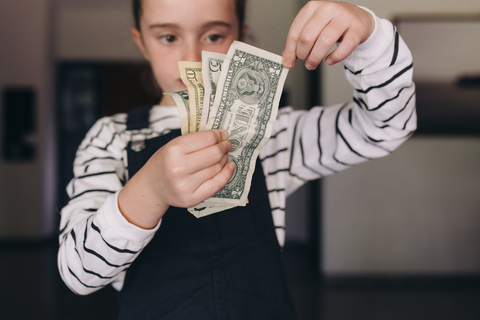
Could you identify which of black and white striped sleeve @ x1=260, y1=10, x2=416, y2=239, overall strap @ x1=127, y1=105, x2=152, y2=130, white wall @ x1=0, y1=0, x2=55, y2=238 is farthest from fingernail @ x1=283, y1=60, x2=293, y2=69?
white wall @ x1=0, y1=0, x2=55, y2=238

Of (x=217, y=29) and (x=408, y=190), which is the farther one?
(x=408, y=190)

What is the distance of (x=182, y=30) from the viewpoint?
678 millimetres

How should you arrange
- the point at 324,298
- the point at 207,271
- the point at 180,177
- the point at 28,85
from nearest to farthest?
the point at 180,177, the point at 207,271, the point at 324,298, the point at 28,85

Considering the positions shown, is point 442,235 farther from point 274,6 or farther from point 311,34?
point 311,34

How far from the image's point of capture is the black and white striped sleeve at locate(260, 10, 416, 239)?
56 centimetres

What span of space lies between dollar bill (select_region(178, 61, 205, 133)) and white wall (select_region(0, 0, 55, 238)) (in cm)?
362

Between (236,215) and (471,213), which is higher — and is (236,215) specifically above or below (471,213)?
above

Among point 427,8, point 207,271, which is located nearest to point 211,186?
point 207,271

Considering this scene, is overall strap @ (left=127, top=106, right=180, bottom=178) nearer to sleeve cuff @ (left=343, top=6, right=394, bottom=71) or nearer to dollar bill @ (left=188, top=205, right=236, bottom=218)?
dollar bill @ (left=188, top=205, right=236, bottom=218)

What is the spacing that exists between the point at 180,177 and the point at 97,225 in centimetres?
17

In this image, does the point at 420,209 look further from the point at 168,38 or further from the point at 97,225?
the point at 97,225

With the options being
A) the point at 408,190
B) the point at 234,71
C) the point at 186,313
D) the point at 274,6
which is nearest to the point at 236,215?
the point at 186,313

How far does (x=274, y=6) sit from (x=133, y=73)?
7.99 ft

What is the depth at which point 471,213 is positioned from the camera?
256 centimetres
